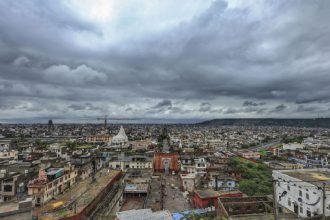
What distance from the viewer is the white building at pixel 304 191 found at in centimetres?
2823

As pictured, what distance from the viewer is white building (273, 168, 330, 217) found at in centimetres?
2823

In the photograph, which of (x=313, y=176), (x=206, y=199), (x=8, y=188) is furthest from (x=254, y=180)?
(x=8, y=188)

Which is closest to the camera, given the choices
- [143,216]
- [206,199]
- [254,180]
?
[143,216]

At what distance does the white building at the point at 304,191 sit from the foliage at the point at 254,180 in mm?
5853

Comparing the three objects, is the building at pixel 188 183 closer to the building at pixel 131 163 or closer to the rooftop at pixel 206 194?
the rooftop at pixel 206 194

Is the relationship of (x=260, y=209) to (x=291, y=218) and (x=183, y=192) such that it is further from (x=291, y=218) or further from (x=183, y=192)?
(x=183, y=192)

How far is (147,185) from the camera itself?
4984cm

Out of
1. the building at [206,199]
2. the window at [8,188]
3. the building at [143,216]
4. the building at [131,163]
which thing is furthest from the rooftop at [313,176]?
the window at [8,188]

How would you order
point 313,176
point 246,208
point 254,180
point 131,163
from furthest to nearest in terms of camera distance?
point 131,163, point 254,180, point 313,176, point 246,208

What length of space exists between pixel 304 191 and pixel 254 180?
58.4 ft

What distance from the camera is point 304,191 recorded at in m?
30.5

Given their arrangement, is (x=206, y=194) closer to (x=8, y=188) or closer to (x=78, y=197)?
(x=78, y=197)

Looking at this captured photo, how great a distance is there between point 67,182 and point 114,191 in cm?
918

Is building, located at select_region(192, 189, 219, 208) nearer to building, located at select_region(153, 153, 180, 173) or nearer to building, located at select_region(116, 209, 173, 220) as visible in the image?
building, located at select_region(116, 209, 173, 220)
